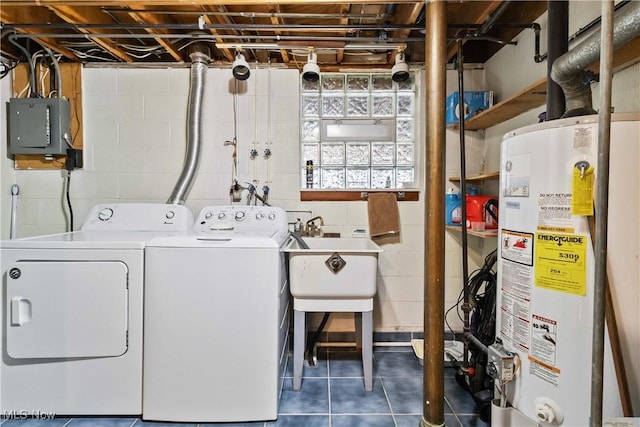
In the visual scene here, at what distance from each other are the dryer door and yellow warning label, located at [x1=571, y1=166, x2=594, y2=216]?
6.15 feet

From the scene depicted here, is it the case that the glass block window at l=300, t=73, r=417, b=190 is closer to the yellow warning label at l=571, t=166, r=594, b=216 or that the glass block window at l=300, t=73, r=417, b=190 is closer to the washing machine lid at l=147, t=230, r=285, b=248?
the washing machine lid at l=147, t=230, r=285, b=248

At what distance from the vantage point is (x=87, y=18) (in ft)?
6.42

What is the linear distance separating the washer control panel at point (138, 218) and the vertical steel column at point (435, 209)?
1661 mm

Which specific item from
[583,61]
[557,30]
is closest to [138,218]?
[583,61]

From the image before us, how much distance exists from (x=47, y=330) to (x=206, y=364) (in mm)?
802

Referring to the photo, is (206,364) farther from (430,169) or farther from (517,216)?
(517,216)

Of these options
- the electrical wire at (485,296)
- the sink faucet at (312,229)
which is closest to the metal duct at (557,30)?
the electrical wire at (485,296)

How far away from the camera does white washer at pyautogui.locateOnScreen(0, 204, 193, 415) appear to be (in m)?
1.52

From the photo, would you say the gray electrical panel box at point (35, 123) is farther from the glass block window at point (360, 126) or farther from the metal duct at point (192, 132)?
the glass block window at point (360, 126)

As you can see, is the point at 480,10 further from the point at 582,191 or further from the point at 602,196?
the point at 602,196

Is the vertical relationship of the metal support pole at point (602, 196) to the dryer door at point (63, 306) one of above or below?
above

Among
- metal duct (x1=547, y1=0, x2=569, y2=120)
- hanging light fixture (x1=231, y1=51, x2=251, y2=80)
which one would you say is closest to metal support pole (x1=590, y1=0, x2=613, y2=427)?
metal duct (x1=547, y1=0, x2=569, y2=120)

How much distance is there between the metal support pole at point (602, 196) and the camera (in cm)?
67

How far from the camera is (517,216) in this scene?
44.8 inches
